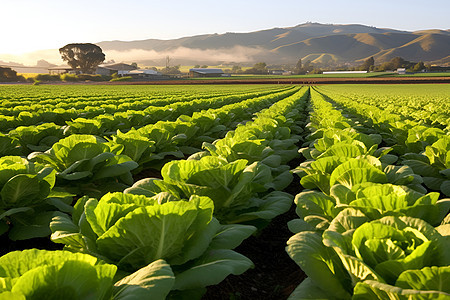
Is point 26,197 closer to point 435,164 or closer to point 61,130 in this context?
point 61,130

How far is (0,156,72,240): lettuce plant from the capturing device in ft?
8.61

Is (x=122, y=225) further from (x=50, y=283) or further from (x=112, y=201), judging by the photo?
(x=50, y=283)

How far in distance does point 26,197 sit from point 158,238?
5.34 ft

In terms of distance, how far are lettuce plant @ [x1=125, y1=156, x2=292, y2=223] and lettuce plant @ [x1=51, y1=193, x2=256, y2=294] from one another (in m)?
0.61

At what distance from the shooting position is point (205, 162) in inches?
105

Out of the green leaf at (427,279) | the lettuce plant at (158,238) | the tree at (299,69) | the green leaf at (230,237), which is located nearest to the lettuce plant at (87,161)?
the lettuce plant at (158,238)

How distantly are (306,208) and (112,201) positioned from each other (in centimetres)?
128

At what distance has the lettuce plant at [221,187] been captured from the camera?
2.51 metres

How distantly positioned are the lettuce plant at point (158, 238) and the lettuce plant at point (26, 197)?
868 mm

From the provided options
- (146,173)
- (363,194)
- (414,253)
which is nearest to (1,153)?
(146,173)

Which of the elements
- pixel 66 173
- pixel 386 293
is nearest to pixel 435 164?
pixel 386 293

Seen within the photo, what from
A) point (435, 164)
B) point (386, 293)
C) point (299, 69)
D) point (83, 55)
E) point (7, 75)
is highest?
point (83, 55)

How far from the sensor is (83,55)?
105062 mm

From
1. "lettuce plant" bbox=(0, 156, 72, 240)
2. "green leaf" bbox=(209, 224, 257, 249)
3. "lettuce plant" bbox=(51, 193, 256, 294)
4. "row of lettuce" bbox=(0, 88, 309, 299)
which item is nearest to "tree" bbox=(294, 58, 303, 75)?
"row of lettuce" bbox=(0, 88, 309, 299)
